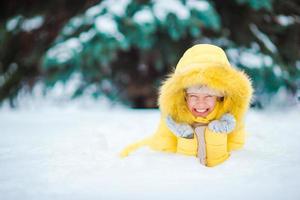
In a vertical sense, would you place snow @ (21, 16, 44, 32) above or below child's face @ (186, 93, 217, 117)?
above

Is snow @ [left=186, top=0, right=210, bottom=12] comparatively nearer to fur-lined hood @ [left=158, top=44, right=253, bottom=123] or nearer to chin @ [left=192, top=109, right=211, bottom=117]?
fur-lined hood @ [left=158, top=44, right=253, bottom=123]

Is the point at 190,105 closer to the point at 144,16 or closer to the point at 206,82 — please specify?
the point at 206,82

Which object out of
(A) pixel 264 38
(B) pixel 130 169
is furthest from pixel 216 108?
(A) pixel 264 38

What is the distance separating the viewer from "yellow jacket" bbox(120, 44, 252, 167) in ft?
5.32

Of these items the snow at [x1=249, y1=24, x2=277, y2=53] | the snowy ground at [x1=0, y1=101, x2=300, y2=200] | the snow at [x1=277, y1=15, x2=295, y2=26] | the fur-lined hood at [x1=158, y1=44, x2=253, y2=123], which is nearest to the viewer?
the snowy ground at [x1=0, y1=101, x2=300, y2=200]

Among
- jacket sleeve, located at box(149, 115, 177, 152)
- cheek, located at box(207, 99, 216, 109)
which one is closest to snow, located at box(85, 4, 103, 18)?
jacket sleeve, located at box(149, 115, 177, 152)

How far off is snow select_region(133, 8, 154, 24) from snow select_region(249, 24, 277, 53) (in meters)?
1.33

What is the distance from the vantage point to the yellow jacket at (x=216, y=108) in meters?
1.62

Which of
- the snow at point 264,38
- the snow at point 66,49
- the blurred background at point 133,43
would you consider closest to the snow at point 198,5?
the blurred background at point 133,43

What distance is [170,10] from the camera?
3.03 metres

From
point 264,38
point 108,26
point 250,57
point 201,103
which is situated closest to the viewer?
point 201,103

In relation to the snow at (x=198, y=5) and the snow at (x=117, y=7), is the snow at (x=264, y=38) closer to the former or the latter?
the snow at (x=198, y=5)

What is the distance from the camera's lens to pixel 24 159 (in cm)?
172

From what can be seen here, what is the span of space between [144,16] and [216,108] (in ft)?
5.01
